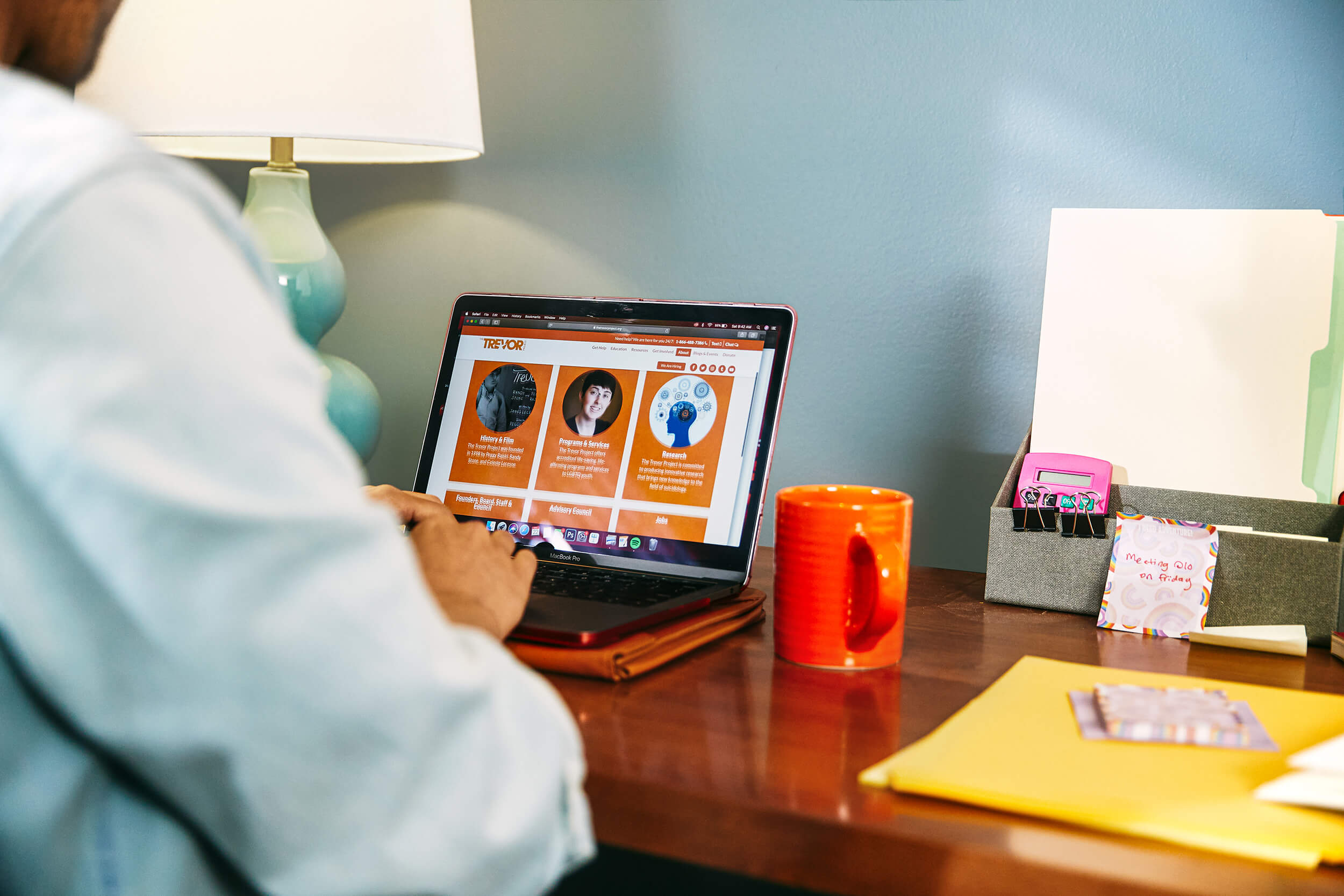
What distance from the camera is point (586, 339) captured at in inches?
39.3

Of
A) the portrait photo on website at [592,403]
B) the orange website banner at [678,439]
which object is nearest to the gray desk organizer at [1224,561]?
the orange website banner at [678,439]

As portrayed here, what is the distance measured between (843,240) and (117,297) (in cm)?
95

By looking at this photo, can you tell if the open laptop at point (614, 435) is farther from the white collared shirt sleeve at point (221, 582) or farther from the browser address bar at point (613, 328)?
the white collared shirt sleeve at point (221, 582)

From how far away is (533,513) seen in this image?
0.96 m

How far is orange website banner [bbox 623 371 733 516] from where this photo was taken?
916 mm

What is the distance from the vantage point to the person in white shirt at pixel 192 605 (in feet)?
1.07

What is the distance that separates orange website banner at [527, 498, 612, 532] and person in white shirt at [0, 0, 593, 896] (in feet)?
1.69

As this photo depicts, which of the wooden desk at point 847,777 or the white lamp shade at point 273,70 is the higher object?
the white lamp shade at point 273,70

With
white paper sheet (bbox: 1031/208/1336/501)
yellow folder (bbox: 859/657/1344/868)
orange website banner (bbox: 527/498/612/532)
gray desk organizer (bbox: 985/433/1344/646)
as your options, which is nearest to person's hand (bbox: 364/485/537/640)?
orange website banner (bbox: 527/498/612/532)

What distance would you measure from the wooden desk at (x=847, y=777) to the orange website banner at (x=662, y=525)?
0.12 m

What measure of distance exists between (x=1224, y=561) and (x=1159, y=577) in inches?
2.0

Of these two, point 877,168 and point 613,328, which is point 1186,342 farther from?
point 613,328

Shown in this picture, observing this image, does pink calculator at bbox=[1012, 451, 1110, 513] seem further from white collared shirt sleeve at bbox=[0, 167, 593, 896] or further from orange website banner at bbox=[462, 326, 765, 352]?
white collared shirt sleeve at bbox=[0, 167, 593, 896]

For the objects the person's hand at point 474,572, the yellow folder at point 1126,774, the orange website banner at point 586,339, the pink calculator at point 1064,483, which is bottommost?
the yellow folder at point 1126,774
